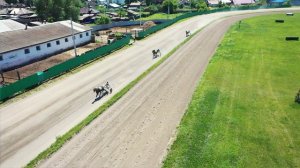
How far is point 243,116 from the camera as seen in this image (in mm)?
23562

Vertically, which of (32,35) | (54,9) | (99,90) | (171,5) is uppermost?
(171,5)

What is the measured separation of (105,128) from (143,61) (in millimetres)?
20935

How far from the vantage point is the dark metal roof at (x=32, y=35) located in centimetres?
4194

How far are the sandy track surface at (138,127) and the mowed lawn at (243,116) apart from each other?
A: 3.83ft

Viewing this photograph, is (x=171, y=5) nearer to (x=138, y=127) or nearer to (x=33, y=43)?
(x=33, y=43)

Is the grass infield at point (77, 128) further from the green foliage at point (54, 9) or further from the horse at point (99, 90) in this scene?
the green foliage at point (54, 9)

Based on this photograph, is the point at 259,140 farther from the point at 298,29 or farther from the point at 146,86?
the point at 298,29

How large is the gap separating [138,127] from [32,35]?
1302 inches

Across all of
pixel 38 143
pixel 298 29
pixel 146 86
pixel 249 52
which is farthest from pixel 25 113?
pixel 298 29

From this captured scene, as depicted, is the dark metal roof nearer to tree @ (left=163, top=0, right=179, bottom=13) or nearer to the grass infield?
the grass infield

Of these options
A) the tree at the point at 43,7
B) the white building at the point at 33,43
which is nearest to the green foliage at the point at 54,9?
the tree at the point at 43,7

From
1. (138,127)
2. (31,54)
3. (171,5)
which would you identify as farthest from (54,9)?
(138,127)

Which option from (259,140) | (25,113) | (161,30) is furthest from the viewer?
(161,30)

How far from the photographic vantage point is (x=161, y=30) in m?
68.0
